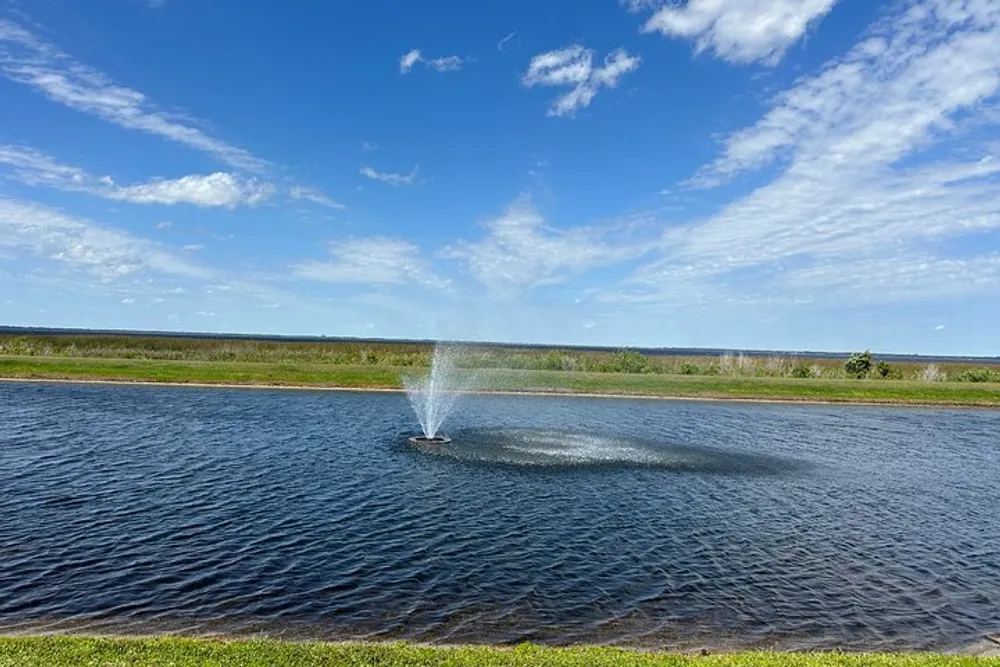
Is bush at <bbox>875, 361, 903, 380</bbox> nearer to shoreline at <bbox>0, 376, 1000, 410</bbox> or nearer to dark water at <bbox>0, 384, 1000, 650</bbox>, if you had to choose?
shoreline at <bbox>0, 376, 1000, 410</bbox>

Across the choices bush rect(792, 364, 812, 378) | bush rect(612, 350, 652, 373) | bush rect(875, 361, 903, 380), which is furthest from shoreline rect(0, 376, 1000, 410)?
bush rect(875, 361, 903, 380)

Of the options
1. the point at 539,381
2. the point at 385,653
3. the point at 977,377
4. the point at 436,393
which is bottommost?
the point at 385,653

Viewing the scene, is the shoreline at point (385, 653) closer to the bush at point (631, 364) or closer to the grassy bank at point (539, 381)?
the grassy bank at point (539, 381)

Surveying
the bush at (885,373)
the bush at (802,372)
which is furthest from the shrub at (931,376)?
the bush at (802,372)

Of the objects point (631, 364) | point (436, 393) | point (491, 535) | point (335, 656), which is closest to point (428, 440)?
point (491, 535)

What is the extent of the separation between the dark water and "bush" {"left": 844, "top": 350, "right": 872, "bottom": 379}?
122 ft

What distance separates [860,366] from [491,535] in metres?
62.4

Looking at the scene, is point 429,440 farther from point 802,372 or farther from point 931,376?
point 931,376

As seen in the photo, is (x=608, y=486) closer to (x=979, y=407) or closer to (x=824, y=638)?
(x=824, y=638)

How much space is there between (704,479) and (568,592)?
11399 millimetres

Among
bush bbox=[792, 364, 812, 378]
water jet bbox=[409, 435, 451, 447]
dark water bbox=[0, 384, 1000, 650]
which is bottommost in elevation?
dark water bbox=[0, 384, 1000, 650]

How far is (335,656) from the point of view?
7.98 metres

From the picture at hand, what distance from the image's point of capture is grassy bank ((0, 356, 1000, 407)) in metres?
46.6

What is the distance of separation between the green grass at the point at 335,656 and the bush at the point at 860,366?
207 ft
